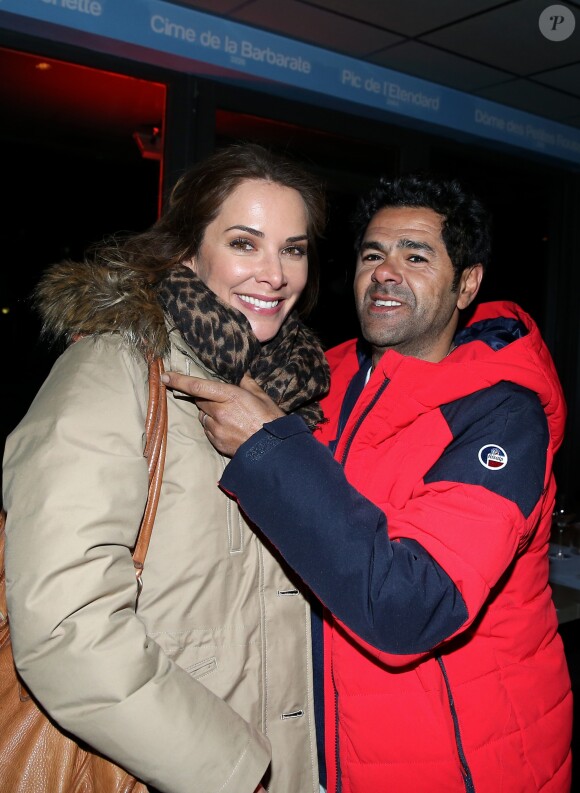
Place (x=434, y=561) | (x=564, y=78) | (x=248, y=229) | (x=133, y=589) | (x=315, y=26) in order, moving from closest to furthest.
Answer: (x=133, y=589) < (x=434, y=561) < (x=248, y=229) < (x=315, y=26) < (x=564, y=78)

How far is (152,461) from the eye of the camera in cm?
110

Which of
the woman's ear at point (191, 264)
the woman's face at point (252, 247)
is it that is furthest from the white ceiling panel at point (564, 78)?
the woman's ear at point (191, 264)

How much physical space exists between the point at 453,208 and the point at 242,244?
2.11 feet

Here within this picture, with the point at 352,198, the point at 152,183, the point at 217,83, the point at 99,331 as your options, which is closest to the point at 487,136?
the point at 352,198

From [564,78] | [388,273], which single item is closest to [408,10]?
[564,78]

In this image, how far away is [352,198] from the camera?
4785 mm

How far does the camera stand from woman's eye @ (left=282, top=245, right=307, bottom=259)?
1.45 meters

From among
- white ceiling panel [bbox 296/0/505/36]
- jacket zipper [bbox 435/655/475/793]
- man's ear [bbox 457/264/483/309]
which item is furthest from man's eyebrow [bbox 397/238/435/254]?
white ceiling panel [bbox 296/0/505/36]

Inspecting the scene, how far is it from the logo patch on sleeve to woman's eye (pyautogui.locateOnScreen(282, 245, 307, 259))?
1.86 ft

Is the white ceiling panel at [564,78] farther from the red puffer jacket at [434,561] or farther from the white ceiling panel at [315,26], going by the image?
the red puffer jacket at [434,561]

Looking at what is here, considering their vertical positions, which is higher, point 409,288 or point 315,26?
point 315,26

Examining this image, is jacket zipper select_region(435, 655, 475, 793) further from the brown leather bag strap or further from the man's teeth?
the man's teeth

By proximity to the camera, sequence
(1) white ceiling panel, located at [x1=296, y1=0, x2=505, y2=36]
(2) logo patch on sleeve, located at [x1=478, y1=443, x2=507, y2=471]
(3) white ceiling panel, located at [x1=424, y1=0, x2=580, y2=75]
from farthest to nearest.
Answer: (3) white ceiling panel, located at [x1=424, y1=0, x2=580, y2=75] → (1) white ceiling panel, located at [x1=296, y1=0, x2=505, y2=36] → (2) logo patch on sleeve, located at [x1=478, y1=443, x2=507, y2=471]

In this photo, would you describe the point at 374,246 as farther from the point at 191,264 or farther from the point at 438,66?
the point at 438,66
